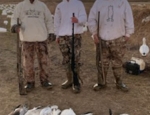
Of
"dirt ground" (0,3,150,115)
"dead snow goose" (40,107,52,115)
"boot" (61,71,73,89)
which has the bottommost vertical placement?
"dirt ground" (0,3,150,115)

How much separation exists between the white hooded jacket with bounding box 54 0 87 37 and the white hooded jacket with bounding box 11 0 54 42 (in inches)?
9.6

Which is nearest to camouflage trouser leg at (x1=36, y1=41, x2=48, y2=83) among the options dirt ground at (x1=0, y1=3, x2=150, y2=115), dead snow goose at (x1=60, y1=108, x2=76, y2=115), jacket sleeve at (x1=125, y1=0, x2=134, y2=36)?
dirt ground at (x1=0, y1=3, x2=150, y2=115)

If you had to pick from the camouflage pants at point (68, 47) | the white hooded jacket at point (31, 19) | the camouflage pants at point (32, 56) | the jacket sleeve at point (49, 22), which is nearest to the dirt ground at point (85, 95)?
the camouflage pants at point (32, 56)

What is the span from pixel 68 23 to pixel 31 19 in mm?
687

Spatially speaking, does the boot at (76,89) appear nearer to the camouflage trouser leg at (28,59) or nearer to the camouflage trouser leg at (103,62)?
the camouflage trouser leg at (103,62)

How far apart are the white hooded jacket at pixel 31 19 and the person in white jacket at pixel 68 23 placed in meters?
0.24

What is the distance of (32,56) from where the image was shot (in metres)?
6.60

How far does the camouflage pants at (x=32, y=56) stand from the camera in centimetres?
648

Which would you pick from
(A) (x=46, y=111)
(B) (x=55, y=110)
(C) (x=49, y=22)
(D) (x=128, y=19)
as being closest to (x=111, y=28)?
(D) (x=128, y=19)

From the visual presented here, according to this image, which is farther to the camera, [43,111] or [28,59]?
[28,59]

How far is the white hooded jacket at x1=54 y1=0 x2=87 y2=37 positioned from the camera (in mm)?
6289

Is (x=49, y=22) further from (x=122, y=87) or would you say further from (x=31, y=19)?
(x=122, y=87)

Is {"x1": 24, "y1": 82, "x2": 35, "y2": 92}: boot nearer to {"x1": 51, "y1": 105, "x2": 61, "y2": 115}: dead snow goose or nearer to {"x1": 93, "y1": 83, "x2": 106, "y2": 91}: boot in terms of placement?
{"x1": 51, "y1": 105, "x2": 61, "y2": 115}: dead snow goose

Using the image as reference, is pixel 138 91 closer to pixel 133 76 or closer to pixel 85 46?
pixel 133 76
